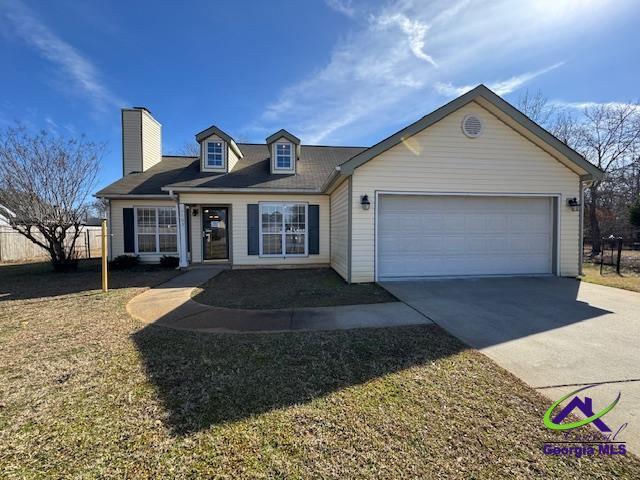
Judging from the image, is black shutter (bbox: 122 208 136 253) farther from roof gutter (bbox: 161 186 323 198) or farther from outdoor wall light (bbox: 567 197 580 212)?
outdoor wall light (bbox: 567 197 580 212)

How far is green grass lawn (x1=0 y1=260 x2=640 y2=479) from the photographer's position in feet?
6.28

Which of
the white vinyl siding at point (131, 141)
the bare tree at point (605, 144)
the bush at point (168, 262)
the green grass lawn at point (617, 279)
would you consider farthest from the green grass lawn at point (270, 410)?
the bare tree at point (605, 144)

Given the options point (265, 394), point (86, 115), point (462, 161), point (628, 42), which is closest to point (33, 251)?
point (86, 115)

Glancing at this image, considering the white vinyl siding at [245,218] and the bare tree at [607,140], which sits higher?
the bare tree at [607,140]

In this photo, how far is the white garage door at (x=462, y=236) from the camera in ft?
26.5

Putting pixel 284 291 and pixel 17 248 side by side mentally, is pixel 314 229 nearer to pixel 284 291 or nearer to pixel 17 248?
pixel 284 291

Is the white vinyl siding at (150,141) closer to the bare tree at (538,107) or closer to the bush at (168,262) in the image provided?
the bush at (168,262)

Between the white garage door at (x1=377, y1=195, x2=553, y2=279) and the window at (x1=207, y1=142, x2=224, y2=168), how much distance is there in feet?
23.9

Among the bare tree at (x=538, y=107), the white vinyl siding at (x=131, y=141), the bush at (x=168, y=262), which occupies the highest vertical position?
the bare tree at (x=538, y=107)

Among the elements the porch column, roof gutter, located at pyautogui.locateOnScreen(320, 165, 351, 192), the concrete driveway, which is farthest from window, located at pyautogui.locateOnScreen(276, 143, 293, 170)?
the concrete driveway

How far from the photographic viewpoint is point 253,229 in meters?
10.8

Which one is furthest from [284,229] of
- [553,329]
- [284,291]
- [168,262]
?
[553,329]

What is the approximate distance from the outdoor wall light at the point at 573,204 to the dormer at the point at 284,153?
30.2ft

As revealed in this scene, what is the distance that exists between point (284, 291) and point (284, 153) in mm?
7006
